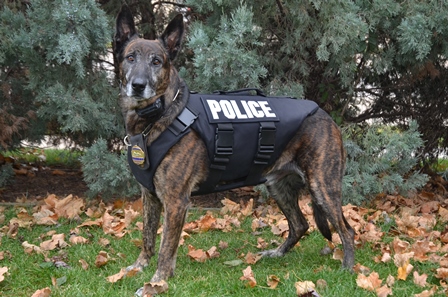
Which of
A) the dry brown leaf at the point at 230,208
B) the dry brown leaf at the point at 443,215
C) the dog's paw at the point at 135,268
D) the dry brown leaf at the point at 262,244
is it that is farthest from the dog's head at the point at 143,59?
the dry brown leaf at the point at 443,215

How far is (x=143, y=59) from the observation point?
369cm

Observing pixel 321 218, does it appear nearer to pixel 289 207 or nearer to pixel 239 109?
pixel 289 207

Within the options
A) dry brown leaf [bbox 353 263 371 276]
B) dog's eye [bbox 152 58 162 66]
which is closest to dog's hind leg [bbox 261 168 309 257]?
dry brown leaf [bbox 353 263 371 276]

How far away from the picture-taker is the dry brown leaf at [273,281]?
361 cm

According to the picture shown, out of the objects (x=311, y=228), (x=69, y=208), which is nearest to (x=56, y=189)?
(x=69, y=208)

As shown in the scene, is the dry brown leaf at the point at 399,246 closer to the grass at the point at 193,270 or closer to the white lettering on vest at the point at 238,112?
the grass at the point at 193,270

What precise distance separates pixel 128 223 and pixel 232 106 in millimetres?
1977

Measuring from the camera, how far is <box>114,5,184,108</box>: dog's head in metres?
3.60

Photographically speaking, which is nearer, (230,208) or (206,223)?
(206,223)

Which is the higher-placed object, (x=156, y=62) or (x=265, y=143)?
(x=156, y=62)

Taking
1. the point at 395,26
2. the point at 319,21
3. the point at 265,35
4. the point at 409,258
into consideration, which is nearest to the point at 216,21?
the point at 265,35

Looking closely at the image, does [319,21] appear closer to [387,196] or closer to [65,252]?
[387,196]

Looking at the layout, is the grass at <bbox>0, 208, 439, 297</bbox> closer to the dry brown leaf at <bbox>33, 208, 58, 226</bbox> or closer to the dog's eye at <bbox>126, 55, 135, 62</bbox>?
the dry brown leaf at <bbox>33, 208, 58, 226</bbox>

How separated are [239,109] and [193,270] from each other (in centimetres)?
129
